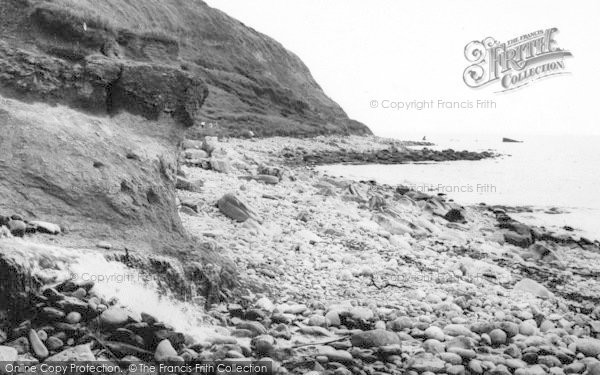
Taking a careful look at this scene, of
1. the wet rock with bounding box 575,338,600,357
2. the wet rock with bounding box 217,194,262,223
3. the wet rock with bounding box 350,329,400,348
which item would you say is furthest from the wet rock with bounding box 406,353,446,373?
the wet rock with bounding box 217,194,262,223

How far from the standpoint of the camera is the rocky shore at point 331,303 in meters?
3.94

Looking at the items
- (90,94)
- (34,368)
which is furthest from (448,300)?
(90,94)

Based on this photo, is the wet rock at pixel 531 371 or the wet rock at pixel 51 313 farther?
the wet rock at pixel 531 371

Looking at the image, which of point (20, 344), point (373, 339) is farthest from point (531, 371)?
point (20, 344)

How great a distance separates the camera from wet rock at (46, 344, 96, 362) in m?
3.57

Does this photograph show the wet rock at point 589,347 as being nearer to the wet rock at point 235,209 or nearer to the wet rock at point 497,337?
the wet rock at point 497,337

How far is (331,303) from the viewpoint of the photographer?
566 centimetres

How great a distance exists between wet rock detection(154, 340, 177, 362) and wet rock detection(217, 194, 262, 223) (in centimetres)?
372

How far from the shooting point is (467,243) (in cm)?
1032

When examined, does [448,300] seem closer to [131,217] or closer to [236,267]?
[236,267]

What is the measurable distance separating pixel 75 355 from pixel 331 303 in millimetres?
2826

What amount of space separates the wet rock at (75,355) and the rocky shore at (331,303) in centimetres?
1

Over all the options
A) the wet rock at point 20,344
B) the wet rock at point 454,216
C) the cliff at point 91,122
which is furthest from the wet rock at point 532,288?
the wet rock at point 20,344

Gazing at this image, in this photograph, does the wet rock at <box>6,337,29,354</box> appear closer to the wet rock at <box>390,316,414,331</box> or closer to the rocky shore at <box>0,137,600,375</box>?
the rocky shore at <box>0,137,600,375</box>
